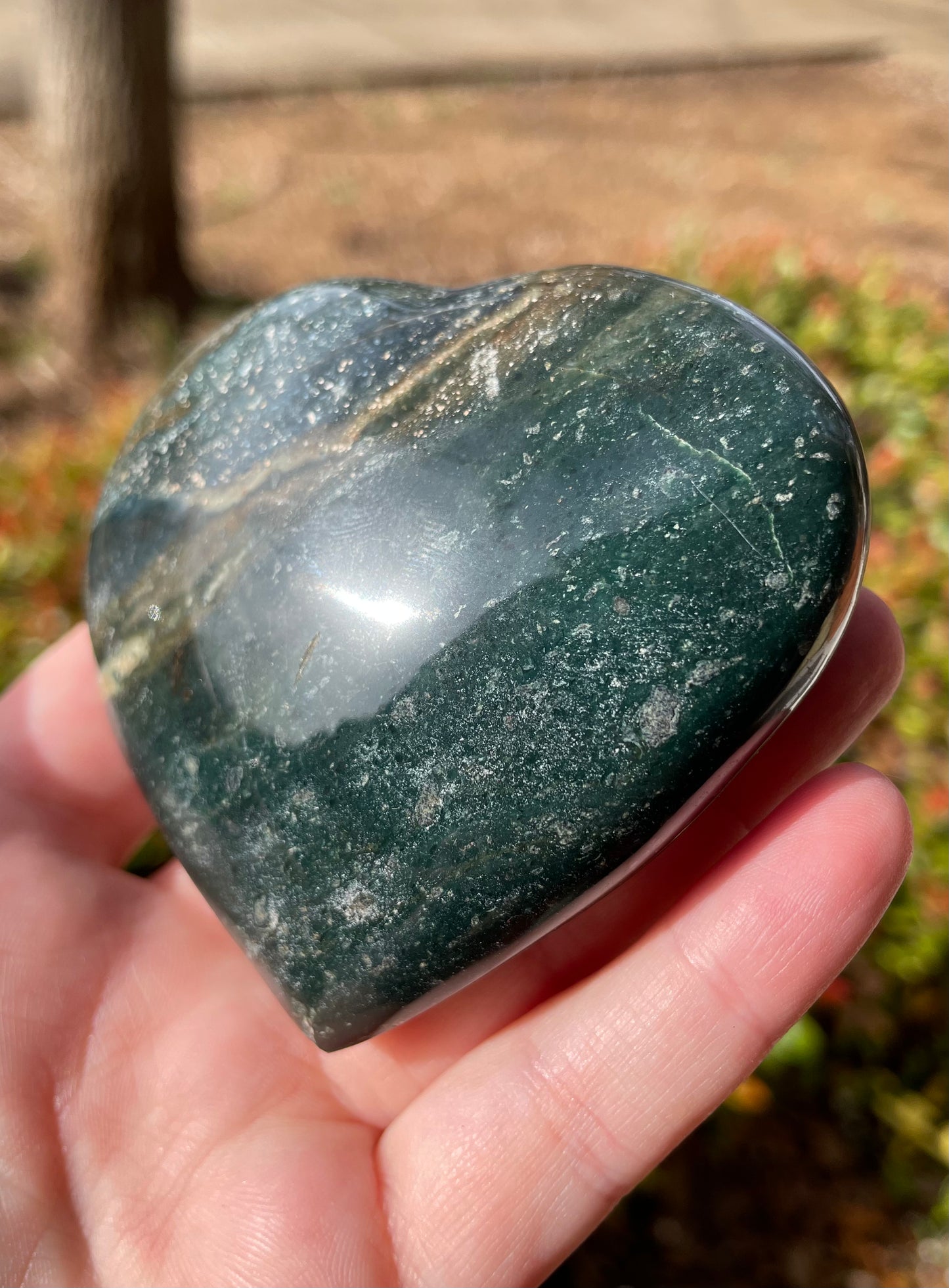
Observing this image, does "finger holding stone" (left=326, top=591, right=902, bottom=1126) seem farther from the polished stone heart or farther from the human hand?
the polished stone heart

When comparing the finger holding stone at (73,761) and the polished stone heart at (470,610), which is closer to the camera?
the polished stone heart at (470,610)

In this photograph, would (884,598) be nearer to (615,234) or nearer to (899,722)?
(899,722)

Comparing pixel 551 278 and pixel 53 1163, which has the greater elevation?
pixel 551 278

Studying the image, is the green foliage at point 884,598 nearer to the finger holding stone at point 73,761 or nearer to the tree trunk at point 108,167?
the finger holding stone at point 73,761

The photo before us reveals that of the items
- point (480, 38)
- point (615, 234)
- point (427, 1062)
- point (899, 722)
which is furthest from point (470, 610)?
point (480, 38)

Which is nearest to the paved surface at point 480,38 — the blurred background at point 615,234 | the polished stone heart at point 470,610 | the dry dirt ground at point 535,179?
the blurred background at point 615,234

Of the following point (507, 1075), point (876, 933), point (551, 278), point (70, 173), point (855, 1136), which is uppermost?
point (551, 278)

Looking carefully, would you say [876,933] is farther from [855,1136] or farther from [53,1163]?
[53,1163]

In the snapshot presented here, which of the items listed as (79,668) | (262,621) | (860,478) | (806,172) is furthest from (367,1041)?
(806,172)
